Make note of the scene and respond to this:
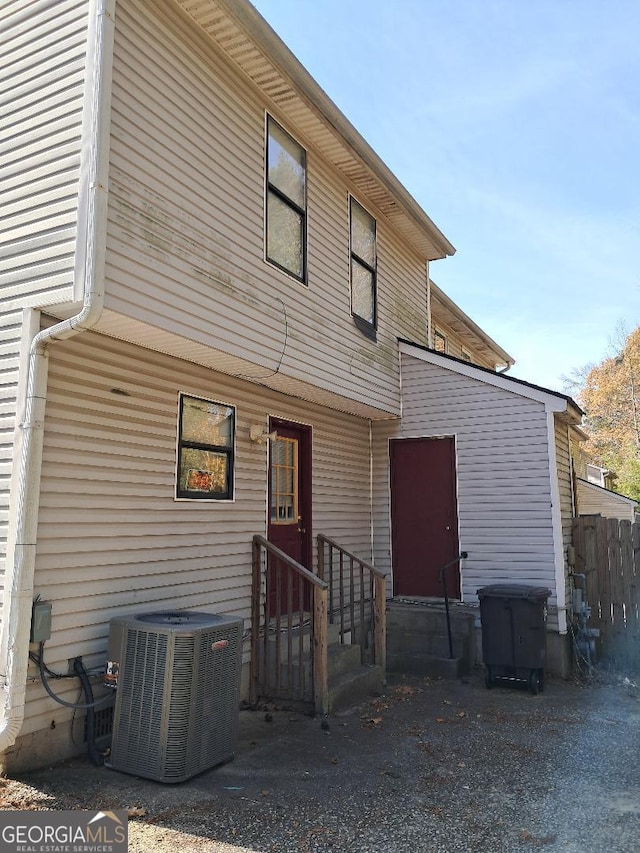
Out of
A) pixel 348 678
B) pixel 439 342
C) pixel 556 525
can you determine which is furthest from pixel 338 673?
pixel 439 342

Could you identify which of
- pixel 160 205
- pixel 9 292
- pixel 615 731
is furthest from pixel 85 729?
pixel 615 731

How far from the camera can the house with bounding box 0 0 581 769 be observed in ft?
13.6

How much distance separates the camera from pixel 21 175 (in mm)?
4426

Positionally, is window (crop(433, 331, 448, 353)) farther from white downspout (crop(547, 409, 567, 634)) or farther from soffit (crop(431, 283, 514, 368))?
white downspout (crop(547, 409, 567, 634))

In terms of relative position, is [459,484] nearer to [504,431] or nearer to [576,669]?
[504,431]

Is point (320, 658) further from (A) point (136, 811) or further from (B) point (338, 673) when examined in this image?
(A) point (136, 811)

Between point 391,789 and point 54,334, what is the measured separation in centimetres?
377

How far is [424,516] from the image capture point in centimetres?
878

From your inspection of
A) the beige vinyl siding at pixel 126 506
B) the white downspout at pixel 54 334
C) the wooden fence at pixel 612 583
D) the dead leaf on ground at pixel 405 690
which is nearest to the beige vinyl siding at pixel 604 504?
the wooden fence at pixel 612 583

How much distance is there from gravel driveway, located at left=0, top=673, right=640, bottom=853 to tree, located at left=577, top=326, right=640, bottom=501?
30.2 meters

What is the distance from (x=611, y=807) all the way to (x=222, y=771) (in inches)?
99.9

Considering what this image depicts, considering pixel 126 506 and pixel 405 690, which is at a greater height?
pixel 126 506

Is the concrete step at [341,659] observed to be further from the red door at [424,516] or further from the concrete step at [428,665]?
the red door at [424,516]

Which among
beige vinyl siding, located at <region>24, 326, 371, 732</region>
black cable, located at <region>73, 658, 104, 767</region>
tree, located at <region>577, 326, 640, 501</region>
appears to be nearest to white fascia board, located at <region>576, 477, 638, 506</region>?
beige vinyl siding, located at <region>24, 326, 371, 732</region>
